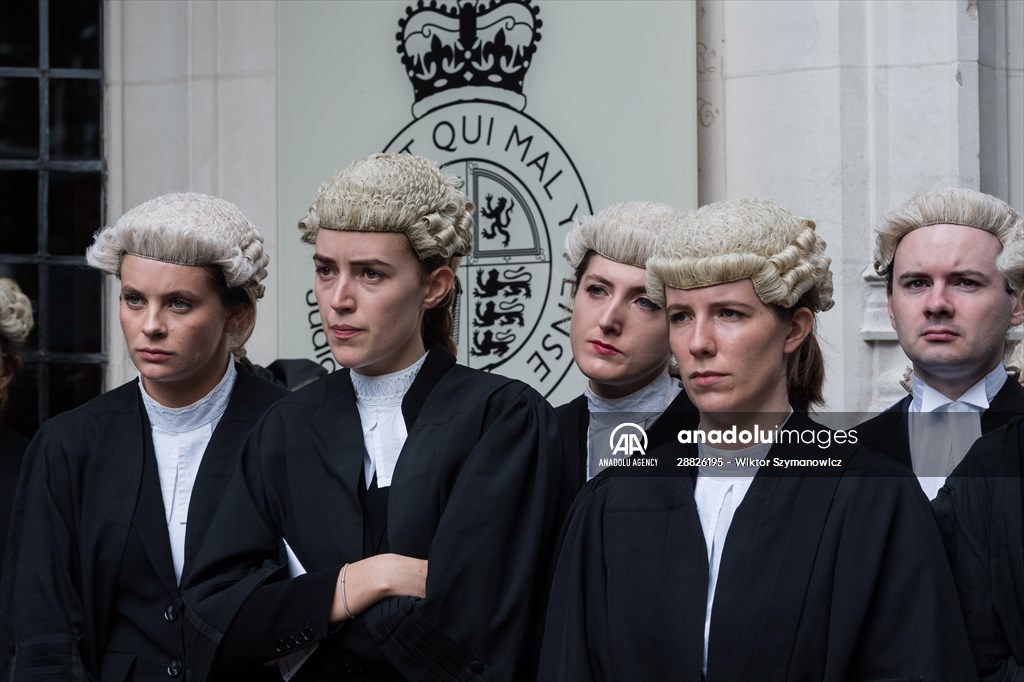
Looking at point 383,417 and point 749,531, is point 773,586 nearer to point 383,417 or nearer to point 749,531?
point 749,531

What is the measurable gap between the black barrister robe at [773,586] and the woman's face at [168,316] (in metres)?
1.23

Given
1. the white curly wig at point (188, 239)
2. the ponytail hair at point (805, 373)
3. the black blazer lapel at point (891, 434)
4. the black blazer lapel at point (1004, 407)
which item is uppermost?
the white curly wig at point (188, 239)

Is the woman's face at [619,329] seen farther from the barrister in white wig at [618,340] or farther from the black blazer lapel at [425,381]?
the black blazer lapel at [425,381]

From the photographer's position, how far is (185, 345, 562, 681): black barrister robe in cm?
308

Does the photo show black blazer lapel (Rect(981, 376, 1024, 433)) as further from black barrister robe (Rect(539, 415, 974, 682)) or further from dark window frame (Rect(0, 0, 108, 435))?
dark window frame (Rect(0, 0, 108, 435))

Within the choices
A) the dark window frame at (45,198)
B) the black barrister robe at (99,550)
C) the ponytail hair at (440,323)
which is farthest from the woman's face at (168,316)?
the dark window frame at (45,198)

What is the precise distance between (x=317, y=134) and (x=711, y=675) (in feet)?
15.1

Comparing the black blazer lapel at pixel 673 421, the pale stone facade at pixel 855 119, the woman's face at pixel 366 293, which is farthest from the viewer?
the pale stone facade at pixel 855 119

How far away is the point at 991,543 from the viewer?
300 centimetres

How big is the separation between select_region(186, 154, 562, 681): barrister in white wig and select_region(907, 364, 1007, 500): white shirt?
1114mm

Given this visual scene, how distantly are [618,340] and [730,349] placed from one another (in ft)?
3.22

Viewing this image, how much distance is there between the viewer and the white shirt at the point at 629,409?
4.00 m

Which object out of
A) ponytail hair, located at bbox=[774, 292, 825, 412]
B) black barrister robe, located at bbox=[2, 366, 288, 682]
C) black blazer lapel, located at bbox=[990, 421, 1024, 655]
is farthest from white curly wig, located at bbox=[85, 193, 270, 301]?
black blazer lapel, located at bbox=[990, 421, 1024, 655]

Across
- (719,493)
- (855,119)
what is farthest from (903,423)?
(855,119)
